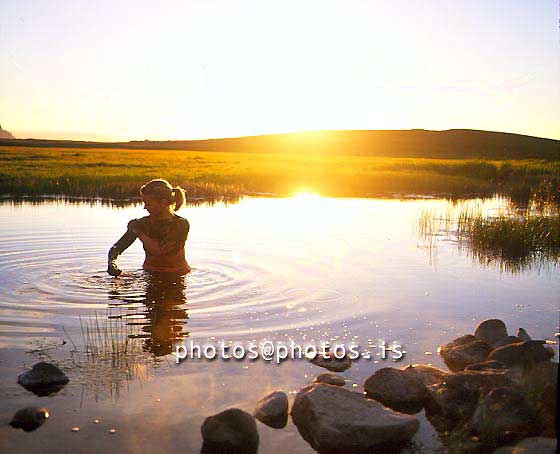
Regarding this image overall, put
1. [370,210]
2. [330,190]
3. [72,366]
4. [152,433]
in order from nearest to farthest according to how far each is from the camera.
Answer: [152,433] < [72,366] < [370,210] < [330,190]

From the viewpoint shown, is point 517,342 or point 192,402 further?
point 517,342

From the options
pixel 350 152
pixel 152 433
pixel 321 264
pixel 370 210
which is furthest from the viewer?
pixel 350 152

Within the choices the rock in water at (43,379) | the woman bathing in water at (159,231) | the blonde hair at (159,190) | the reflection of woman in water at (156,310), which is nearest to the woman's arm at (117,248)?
the woman bathing in water at (159,231)

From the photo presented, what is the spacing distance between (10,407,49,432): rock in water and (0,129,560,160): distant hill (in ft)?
301

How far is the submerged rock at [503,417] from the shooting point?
5211 mm

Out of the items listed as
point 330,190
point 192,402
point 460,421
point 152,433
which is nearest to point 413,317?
point 460,421

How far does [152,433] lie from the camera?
5133mm

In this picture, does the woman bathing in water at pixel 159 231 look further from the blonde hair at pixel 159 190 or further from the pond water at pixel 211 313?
the pond water at pixel 211 313

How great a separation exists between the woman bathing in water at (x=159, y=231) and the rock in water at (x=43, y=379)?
329 centimetres

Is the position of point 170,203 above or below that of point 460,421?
above

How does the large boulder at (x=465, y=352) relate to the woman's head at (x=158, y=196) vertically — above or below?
below

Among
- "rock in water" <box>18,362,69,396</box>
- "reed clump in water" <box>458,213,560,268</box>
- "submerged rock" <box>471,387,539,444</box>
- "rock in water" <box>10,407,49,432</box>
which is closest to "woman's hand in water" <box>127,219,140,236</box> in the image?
"rock in water" <box>18,362,69,396</box>

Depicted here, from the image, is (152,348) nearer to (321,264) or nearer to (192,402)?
(192,402)

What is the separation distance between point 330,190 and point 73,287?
2356 cm
